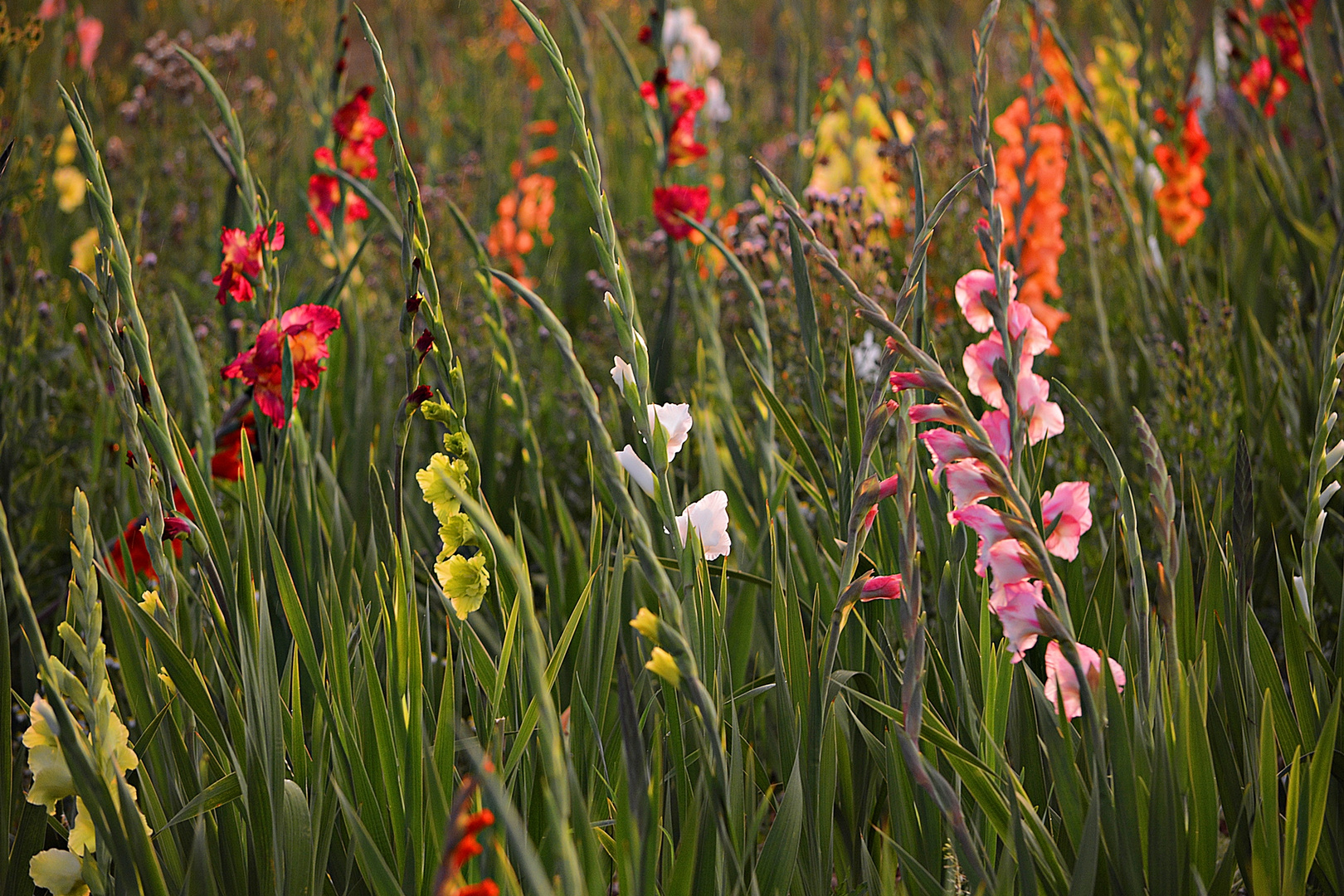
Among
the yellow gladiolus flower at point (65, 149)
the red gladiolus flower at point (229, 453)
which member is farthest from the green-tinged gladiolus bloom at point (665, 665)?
the yellow gladiolus flower at point (65, 149)

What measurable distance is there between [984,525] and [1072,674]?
16 cm

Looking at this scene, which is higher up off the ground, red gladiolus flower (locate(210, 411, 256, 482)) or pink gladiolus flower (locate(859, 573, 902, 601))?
red gladiolus flower (locate(210, 411, 256, 482))

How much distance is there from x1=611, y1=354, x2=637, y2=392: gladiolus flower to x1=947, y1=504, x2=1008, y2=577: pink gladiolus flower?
0.27 meters

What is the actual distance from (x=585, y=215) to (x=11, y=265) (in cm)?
213

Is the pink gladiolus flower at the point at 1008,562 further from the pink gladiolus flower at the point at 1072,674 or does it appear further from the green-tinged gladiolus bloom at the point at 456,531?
the green-tinged gladiolus bloom at the point at 456,531

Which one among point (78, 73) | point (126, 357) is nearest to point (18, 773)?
point (126, 357)

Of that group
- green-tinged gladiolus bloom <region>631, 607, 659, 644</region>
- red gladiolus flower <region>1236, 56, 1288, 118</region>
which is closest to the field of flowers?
green-tinged gladiolus bloom <region>631, 607, 659, 644</region>

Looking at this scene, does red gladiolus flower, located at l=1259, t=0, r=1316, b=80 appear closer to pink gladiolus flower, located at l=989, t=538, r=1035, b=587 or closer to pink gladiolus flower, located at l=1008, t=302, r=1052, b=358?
pink gladiolus flower, located at l=1008, t=302, r=1052, b=358

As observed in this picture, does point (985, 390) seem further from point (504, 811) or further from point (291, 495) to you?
point (291, 495)

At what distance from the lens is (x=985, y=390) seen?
2.73 feet

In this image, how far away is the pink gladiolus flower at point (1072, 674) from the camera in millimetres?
756

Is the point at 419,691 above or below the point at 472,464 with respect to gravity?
below

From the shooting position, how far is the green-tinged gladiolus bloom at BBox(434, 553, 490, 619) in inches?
34.3

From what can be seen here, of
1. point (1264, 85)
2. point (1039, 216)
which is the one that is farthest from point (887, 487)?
point (1264, 85)
